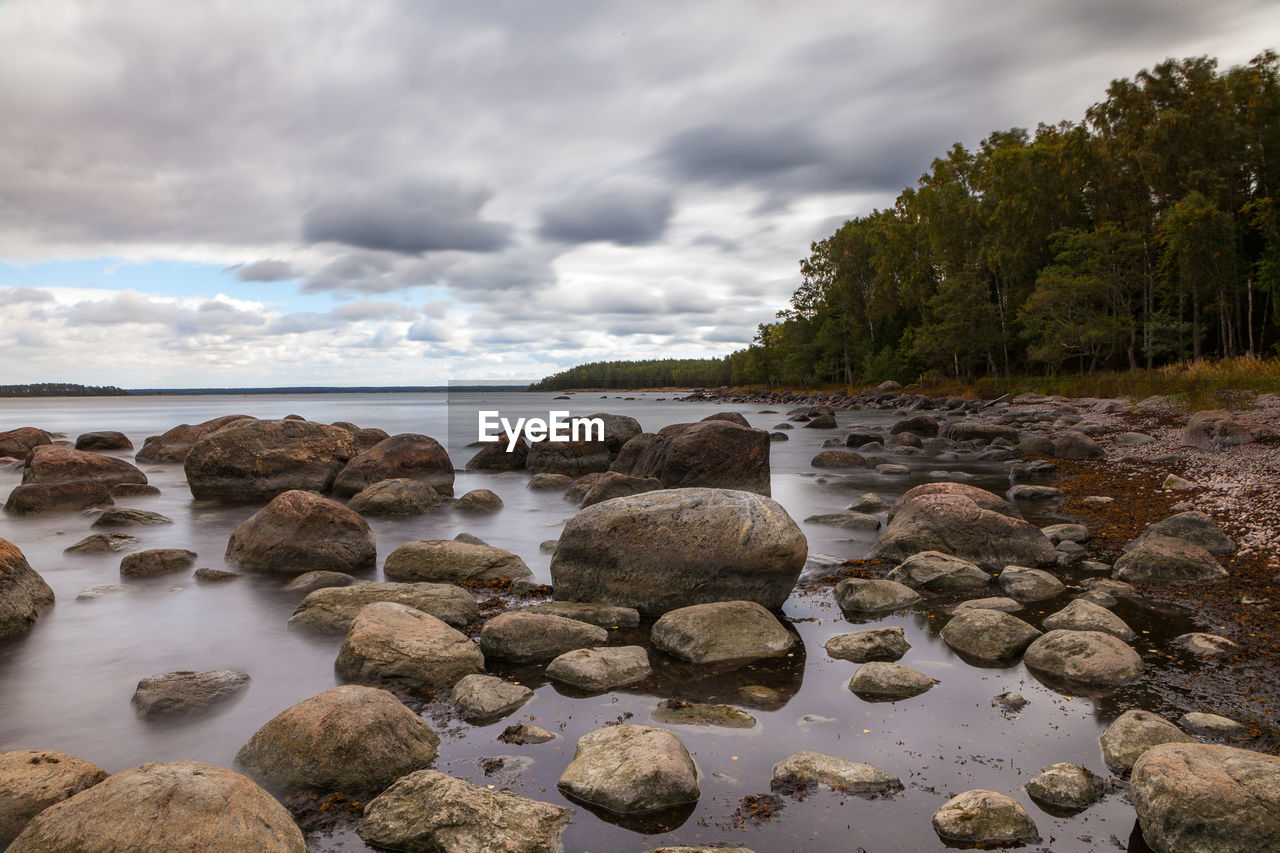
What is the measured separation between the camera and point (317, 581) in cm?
935

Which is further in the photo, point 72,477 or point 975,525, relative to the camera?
point 72,477

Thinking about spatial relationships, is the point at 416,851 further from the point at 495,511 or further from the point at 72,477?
the point at 72,477

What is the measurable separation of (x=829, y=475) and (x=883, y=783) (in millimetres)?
17189

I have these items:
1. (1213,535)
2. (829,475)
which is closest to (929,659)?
(1213,535)

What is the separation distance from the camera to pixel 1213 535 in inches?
378

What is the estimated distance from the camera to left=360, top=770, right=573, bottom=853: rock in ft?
13.0

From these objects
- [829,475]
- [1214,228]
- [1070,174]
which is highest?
[1070,174]

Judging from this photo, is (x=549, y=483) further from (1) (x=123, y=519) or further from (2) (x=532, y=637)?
(2) (x=532, y=637)

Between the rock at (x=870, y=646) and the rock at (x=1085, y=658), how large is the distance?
42.5 inches

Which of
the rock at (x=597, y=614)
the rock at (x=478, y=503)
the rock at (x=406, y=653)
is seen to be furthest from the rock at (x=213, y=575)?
the rock at (x=478, y=503)

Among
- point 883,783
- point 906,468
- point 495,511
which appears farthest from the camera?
point 906,468

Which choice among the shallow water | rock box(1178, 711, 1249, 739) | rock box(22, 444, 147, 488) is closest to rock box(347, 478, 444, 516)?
the shallow water

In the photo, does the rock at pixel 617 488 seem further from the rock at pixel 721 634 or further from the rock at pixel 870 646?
the rock at pixel 870 646

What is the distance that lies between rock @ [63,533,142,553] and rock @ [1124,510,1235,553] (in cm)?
1518
